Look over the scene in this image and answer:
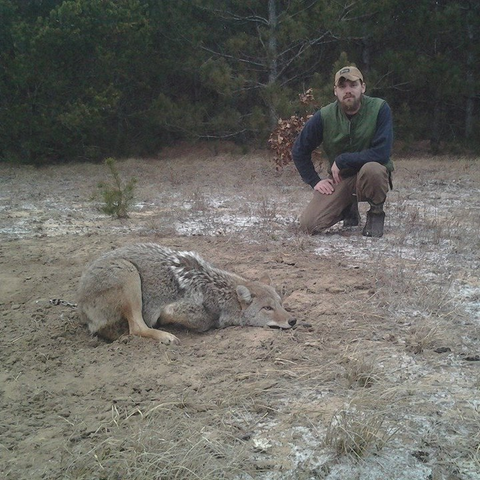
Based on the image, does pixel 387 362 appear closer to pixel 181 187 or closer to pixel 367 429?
pixel 367 429

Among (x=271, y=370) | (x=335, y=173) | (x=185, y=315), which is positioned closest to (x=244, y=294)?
(x=185, y=315)

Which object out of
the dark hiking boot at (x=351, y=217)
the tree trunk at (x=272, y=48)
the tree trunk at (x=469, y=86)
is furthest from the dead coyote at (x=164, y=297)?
the tree trunk at (x=469, y=86)

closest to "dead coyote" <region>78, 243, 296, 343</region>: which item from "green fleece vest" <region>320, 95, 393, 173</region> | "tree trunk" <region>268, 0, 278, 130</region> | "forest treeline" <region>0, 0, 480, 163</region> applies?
"green fleece vest" <region>320, 95, 393, 173</region>

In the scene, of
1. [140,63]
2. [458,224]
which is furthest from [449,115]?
[458,224]

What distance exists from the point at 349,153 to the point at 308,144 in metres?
0.62

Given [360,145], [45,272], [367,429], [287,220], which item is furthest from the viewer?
[287,220]

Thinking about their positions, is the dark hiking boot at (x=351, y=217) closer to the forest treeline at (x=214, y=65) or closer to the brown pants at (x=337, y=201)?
the brown pants at (x=337, y=201)

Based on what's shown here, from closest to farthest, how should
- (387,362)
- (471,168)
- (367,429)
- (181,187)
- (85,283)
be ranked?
(367,429)
(387,362)
(85,283)
(181,187)
(471,168)

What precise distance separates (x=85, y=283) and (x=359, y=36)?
15008mm

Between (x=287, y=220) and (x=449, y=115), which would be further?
(x=449, y=115)

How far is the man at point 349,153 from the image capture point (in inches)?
280

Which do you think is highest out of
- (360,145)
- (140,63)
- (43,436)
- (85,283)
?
(140,63)

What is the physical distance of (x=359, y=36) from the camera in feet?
55.5

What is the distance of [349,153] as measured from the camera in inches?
288
